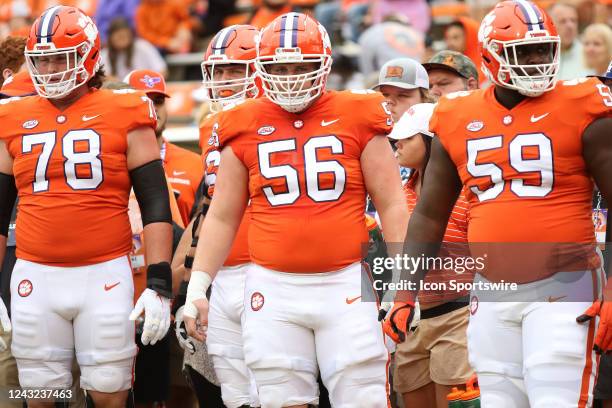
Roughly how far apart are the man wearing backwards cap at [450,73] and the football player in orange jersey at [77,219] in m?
1.86

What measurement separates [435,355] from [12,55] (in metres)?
2.87

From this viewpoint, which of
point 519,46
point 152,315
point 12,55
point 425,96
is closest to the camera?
point 519,46

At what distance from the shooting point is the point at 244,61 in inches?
219

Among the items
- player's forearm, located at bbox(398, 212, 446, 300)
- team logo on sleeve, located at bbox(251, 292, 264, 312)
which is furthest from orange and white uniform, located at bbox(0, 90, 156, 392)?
player's forearm, located at bbox(398, 212, 446, 300)

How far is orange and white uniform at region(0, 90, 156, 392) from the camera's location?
16.3 feet

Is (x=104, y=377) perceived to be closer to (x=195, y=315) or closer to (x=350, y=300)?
(x=195, y=315)

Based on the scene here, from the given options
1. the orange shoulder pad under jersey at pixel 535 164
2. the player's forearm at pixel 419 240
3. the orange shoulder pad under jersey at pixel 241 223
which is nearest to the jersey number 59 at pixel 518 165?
the orange shoulder pad under jersey at pixel 535 164

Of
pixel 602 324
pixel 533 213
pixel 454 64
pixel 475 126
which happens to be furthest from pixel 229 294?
pixel 454 64

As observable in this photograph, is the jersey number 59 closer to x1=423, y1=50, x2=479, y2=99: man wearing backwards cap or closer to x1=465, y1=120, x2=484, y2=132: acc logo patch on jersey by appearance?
x1=465, y1=120, x2=484, y2=132: acc logo patch on jersey

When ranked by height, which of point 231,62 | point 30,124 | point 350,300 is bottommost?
point 350,300

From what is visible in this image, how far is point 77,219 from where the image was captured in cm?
497

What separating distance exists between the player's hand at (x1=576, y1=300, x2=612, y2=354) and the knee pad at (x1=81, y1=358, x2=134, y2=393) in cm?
204

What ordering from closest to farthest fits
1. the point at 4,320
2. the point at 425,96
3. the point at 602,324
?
the point at 602,324 < the point at 4,320 < the point at 425,96

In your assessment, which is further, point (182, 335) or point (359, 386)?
point (182, 335)
